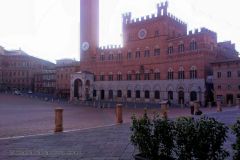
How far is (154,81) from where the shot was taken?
45906 millimetres

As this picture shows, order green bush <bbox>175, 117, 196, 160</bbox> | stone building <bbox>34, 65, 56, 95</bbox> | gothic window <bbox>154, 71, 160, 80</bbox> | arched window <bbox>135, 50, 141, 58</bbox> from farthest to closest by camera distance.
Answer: stone building <bbox>34, 65, 56, 95</bbox> < arched window <bbox>135, 50, 141, 58</bbox> < gothic window <bbox>154, 71, 160, 80</bbox> < green bush <bbox>175, 117, 196, 160</bbox>

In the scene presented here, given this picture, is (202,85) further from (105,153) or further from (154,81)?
(105,153)

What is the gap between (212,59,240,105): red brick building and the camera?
3428cm

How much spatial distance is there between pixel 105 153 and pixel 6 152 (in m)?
3.22

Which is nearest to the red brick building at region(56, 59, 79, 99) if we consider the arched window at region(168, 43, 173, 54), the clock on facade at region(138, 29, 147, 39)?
the clock on facade at region(138, 29, 147, 39)

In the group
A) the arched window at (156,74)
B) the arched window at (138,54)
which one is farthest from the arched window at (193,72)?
the arched window at (138,54)

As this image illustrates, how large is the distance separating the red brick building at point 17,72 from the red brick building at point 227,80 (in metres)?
63.2

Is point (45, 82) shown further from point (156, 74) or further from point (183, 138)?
point (183, 138)

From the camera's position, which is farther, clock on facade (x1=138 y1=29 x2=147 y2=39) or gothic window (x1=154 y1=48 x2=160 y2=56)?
clock on facade (x1=138 y1=29 x2=147 y2=39)

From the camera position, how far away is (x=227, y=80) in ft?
116

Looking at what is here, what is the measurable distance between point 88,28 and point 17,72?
34854 millimetres

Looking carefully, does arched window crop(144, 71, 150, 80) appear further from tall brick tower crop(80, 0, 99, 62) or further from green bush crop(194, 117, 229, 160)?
green bush crop(194, 117, 229, 160)

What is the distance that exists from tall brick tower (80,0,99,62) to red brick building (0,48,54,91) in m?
29.9

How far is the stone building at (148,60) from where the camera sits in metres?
39.4
